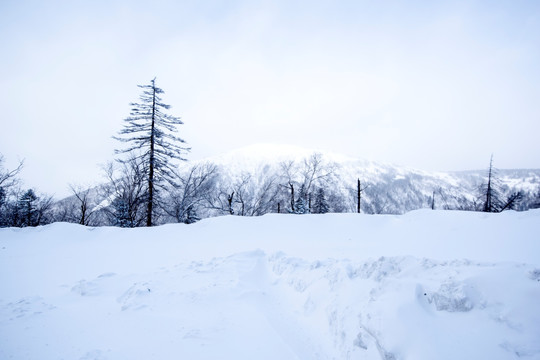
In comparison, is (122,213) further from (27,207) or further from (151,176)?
(27,207)

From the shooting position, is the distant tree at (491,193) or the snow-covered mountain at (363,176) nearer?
the distant tree at (491,193)

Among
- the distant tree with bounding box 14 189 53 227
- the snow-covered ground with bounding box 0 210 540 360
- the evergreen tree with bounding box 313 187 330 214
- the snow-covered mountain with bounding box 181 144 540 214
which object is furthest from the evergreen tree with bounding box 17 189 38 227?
the snow-covered mountain with bounding box 181 144 540 214

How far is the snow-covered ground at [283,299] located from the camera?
3.07 meters

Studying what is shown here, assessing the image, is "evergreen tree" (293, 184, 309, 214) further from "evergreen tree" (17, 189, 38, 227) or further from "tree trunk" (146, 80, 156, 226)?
"evergreen tree" (17, 189, 38, 227)

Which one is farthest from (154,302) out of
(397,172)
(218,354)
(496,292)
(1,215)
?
(397,172)

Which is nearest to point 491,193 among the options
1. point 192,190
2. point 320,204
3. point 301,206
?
point 320,204

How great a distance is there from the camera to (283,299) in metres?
5.47

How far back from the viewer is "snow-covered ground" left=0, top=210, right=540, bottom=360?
3.07m

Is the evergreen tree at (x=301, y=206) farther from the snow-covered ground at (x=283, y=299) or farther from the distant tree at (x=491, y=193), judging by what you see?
the snow-covered ground at (x=283, y=299)

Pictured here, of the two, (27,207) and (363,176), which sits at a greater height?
(363,176)

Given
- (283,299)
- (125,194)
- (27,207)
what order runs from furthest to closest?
(27,207)
(125,194)
(283,299)

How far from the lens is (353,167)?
175750 mm

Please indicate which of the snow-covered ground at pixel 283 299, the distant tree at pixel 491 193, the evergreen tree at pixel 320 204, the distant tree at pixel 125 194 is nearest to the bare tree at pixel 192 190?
the distant tree at pixel 125 194

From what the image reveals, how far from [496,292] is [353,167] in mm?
182240
